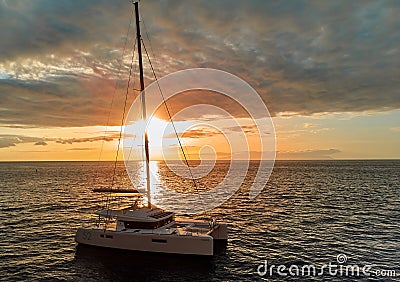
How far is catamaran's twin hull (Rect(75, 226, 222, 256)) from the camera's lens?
24.2 m

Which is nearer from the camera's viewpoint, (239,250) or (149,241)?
(149,241)

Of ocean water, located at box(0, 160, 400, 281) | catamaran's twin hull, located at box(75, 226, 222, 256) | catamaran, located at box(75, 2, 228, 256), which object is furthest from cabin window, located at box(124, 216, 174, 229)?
ocean water, located at box(0, 160, 400, 281)

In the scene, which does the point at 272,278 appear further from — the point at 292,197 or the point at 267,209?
the point at 292,197

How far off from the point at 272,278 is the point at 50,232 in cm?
2454

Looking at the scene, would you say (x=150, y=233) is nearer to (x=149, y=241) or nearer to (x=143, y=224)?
(x=149, y=241)

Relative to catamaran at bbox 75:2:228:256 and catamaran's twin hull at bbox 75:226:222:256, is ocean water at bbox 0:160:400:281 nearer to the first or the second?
catamaran's twin hull at bbox 75:226:222:256

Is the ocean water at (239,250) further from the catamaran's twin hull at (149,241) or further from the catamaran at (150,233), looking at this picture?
the catamaran at (150,233)

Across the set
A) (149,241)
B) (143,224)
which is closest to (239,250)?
(149,241)

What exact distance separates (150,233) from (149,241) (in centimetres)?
63

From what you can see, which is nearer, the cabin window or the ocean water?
the ocean water

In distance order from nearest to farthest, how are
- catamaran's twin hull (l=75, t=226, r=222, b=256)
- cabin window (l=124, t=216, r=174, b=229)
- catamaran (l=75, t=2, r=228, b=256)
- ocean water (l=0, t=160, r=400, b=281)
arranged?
ocean water (l=0, t=160, r=400, b=281)
catamaran's twin hull (l=75, t=226, r=222, b=256)
catamaran (l=75, t=2, r=228, b=256)
cabin window (l=124, t=216, r=174, b=229)

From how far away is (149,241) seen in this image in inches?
995

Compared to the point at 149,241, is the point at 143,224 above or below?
above

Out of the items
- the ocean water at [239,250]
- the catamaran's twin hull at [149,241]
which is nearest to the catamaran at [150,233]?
the catamaran's twin hull at [149,241]
